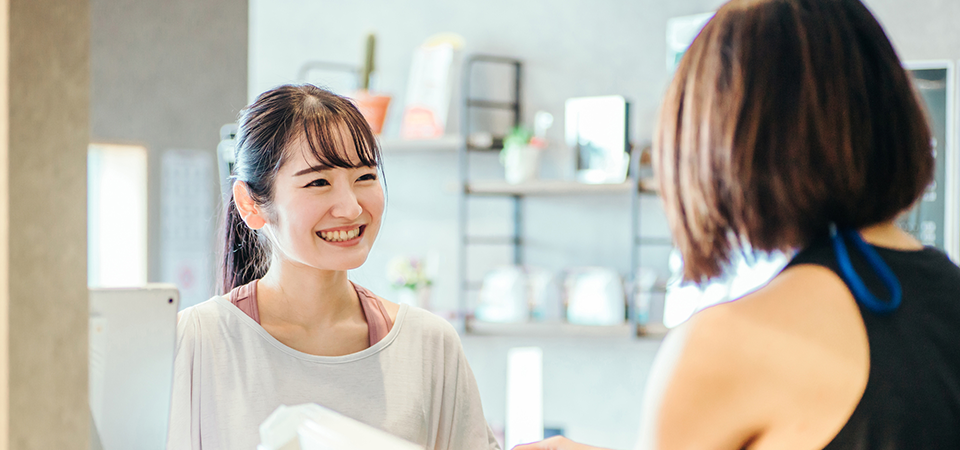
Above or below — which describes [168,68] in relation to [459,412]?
above

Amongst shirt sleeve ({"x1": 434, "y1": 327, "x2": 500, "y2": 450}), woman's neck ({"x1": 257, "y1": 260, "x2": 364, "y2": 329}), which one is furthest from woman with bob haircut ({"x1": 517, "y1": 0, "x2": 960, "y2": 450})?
woman's neck ({"x1": 257, "y1": 260, "x2": 364, "y2": 329})

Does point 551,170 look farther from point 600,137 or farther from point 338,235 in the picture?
point 338,235

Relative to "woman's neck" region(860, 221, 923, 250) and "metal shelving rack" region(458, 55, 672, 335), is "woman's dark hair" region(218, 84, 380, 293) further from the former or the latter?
"metal shelving rack" region(458, 55, 672, 335)

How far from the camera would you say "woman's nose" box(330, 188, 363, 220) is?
41.4 inches

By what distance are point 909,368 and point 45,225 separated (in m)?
0.58

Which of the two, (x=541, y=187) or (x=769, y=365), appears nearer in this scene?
(x=769, y=365)

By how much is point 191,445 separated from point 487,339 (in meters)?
2.09

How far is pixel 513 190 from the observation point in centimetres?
275

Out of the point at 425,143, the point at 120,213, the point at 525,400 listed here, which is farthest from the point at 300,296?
the point at 425,143

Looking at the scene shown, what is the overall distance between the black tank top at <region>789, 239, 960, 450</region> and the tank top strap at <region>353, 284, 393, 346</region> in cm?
69

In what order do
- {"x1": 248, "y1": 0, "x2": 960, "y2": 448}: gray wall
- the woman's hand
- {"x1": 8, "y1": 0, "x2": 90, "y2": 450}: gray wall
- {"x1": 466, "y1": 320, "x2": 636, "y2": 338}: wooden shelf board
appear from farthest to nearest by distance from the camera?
{"x1": 248, "y1": 0, "x2": 960, "y2": 448}: gray wall, {"x1": 466, "y1": 320, "x2": 636, "y2": 338}: wooden shelf board, the woman's hand, {"x1": 8, "y1": 0, "x2": 90, "y2": 450}: gray wall

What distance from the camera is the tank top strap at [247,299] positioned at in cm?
110

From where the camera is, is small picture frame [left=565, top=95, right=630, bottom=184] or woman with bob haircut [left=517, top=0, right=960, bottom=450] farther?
small picture frame [left=565, top=95, right=630, bottom=184]

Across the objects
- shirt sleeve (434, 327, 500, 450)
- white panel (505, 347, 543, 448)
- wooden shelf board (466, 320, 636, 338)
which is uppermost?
shirt sleeve (434, 327, 500, 450)
